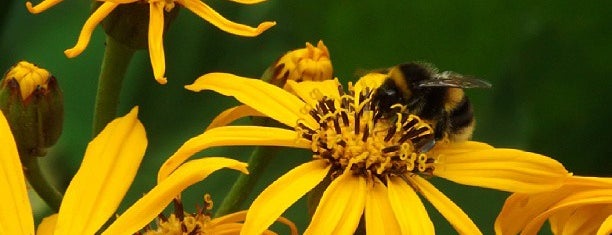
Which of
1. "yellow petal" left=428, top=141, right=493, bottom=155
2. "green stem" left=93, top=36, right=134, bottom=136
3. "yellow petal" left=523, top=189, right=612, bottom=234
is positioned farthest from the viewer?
"green stem" left=93, top=36, right=134, bottom=136

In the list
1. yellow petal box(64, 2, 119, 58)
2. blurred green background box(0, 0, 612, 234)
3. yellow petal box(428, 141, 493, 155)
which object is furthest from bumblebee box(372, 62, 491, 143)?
blurred green background box(0, 0, 612, 234)

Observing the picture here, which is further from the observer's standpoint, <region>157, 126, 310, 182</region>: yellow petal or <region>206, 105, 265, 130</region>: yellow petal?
<region>206, 105, 265, 130</region>: yellow petal

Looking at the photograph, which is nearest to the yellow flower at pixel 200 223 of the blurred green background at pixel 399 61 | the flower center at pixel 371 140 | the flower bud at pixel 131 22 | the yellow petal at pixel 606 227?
the flower center at pixel 371 140

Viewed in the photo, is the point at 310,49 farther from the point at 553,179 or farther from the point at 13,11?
the point at 13,11

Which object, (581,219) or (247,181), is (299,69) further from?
(581,219)

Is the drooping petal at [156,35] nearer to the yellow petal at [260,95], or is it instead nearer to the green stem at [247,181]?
the yellow petal at [260,95]

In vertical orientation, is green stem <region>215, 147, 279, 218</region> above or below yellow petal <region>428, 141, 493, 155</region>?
below

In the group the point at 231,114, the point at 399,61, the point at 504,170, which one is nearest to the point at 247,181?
the point at 231,114

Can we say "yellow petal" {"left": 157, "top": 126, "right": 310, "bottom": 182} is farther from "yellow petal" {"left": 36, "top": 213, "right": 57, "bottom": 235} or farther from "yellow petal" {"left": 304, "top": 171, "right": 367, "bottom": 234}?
"yellow petal" {"left": 36, "top": 213, "right": 57, "bottom": 235}
